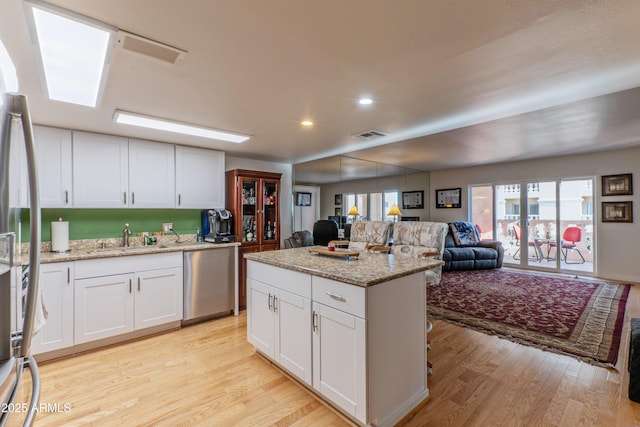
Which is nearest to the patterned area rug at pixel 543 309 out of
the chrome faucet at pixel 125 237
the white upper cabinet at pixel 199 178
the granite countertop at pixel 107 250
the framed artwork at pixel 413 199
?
the framed artwork at pixel 413 199

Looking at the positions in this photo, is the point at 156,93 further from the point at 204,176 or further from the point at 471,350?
the point at 471,350

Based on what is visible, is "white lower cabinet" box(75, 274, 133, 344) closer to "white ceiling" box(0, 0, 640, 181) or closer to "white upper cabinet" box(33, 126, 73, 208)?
"white upper cabinet" box(33, 126, 73, 208)

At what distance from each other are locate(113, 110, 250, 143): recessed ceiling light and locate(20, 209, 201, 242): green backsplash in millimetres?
1246

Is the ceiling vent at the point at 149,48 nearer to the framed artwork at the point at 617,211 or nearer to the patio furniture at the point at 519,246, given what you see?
the framed artwork at the point at 617,211

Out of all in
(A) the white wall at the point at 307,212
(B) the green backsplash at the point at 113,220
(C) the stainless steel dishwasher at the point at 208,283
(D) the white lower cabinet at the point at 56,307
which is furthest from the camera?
(A) the white wall at the point at 307,212

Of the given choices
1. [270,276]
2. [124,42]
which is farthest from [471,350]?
[124,42]

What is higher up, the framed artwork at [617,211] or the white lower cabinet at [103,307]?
the framed artwork at [617,211]

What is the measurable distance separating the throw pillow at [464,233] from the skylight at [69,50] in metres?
6.51

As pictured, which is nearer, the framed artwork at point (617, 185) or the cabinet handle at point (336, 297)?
the cabinet handle at point (336, 297)

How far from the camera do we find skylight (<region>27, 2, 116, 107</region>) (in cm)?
143

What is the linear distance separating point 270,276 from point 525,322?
9.74 feet

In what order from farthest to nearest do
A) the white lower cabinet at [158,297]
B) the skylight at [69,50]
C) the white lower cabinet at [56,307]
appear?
the white lower cabinet at [158,297]
the white lower cabinet at [56,307]
the skylight at [69,50]

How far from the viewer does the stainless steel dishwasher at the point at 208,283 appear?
3.46 meters

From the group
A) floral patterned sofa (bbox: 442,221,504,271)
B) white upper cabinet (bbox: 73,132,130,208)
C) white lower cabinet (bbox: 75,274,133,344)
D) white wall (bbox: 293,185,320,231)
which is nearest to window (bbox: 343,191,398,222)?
white wall (bbox: 293,185,320,231)
